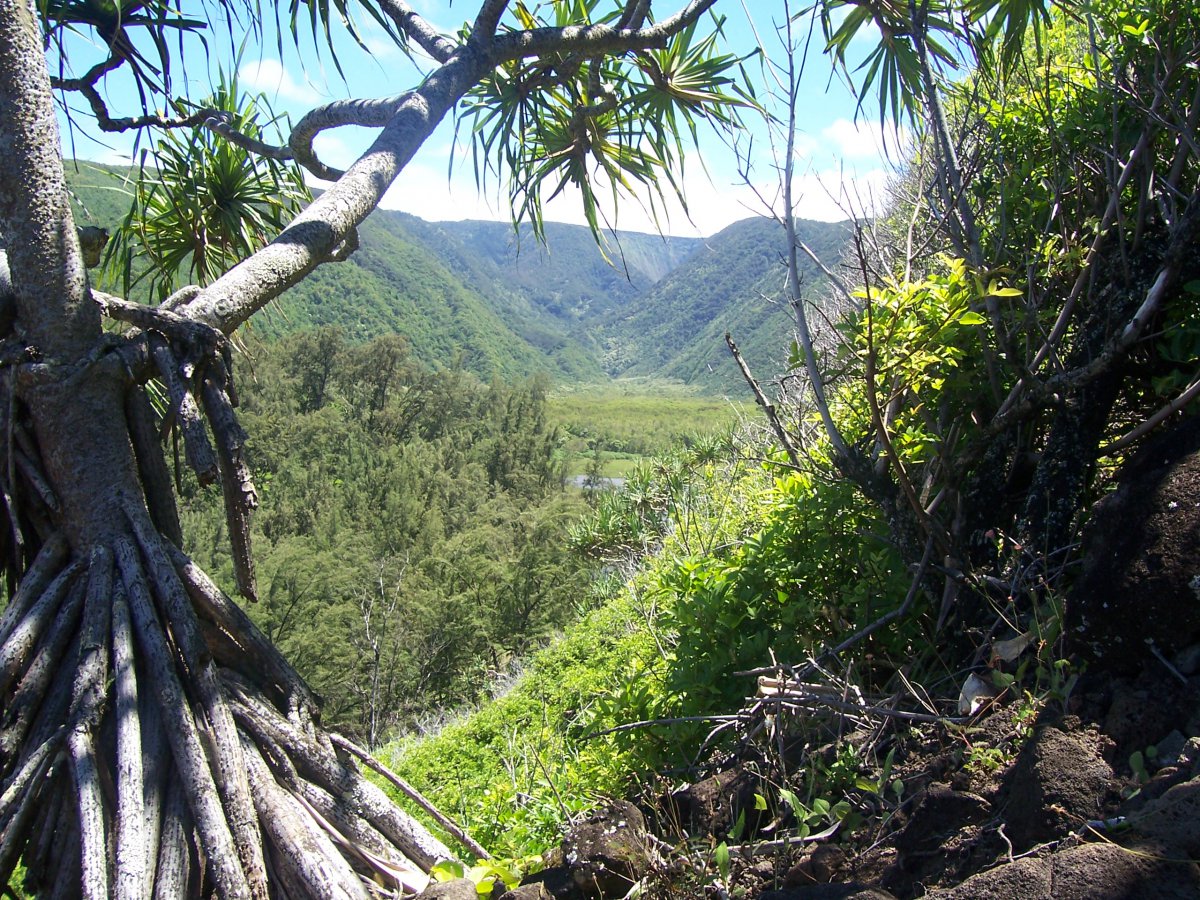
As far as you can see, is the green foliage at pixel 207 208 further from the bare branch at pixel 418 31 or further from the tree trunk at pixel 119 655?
the tree trunk at pixel 119 655

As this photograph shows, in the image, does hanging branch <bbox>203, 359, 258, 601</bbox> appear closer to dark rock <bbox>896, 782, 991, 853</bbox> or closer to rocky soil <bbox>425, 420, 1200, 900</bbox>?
rocky soil <bbox>425, 420, 1200, 900</bbox>

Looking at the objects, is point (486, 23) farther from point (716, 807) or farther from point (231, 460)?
point (716, 807)

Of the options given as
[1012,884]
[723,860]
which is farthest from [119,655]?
[1012,884]

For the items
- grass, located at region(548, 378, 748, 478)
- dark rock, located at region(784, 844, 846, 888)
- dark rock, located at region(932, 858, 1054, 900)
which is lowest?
grass, located at region(548, 378, 748, 478)

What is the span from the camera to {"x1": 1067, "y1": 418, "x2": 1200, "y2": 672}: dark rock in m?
1.46

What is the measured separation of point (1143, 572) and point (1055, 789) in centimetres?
44

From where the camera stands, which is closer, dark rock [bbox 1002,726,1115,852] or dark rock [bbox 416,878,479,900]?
dark rock [bbox 1002,726,1115,852]

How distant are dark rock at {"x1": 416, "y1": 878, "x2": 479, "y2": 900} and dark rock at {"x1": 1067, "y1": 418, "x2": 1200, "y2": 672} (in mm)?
1236

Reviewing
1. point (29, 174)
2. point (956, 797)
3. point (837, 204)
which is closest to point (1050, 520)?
point (956, 797)

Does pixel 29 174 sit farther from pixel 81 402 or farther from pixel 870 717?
pixel 870 717

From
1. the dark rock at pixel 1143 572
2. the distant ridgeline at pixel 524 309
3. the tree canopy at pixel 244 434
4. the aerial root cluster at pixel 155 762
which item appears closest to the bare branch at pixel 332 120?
the tree canopy at pixel 244 434

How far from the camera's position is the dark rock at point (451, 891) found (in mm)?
1533

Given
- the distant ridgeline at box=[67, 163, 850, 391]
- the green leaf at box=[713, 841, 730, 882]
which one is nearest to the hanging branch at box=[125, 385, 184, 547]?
the green leaf at box=[713, 841, 730, 882]

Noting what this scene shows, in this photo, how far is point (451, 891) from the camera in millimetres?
1550
